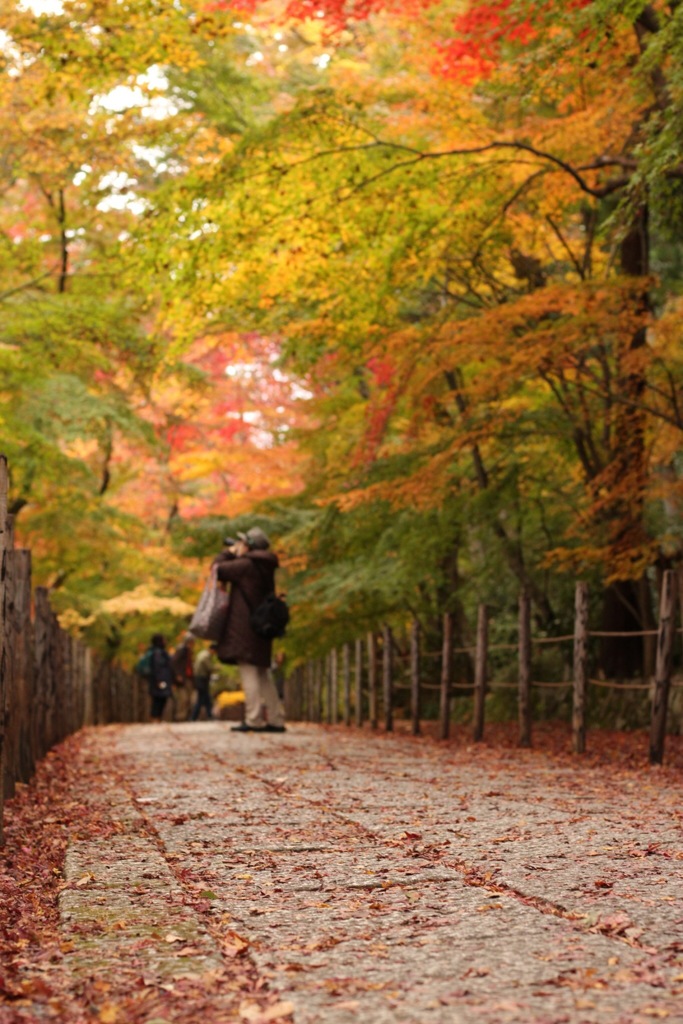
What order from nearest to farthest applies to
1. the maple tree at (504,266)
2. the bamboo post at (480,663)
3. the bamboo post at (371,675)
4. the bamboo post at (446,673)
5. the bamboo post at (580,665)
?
the bamboo post at (580,665) → the maple tree at (504,266) → the bamboo post at (480,663) → the bamboo post at (446,673) → the bamboo post at (371,675)

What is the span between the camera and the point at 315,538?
1555cm

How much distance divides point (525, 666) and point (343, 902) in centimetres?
806

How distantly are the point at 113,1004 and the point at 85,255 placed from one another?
16.0 m

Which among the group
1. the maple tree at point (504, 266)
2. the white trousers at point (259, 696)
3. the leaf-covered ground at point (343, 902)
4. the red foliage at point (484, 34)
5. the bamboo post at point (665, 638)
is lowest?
the leaf-covered ground at point (343, 902)

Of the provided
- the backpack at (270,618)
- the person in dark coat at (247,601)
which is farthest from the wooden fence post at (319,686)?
the backpack at (270,618)

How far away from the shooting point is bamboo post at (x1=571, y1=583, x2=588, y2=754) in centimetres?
1086

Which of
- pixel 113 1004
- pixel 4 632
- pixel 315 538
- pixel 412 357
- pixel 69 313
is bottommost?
pixel 113 1004

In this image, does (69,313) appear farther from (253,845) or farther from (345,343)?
(253,845)

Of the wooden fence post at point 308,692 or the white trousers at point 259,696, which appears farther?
the wooden fence post at point 308,692

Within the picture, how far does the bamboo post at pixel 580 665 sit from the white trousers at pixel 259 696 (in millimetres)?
3455

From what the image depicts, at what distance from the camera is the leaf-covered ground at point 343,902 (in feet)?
9.42

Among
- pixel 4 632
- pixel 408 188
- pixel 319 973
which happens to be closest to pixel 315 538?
pixel 408 188

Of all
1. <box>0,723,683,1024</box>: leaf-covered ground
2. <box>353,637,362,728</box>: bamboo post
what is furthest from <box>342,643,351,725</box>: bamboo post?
<box>0,723,683,1024</box>: leaf-covered ground

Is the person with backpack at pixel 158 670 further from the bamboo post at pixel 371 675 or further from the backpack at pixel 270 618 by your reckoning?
the backpack at pixel 270 618
